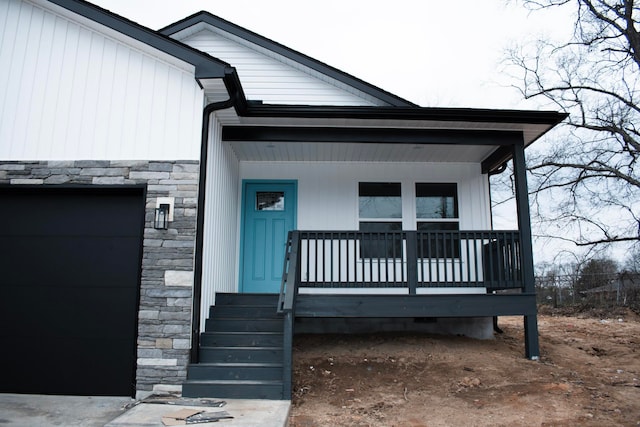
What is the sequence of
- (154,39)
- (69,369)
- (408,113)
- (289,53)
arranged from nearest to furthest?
(69,369) < (154,39) < (408,113) < (289,53)

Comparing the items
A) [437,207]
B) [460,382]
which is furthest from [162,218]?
[437,207]

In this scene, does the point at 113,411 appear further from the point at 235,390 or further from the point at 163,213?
the point at 163,213

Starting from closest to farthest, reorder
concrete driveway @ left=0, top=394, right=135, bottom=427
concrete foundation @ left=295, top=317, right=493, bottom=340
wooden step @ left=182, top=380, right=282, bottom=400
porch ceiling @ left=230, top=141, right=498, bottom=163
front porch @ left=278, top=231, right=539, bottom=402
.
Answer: concrete driveway @ left=0, top=394, right=135, bottom=427 < wooden step @ left=182, top=380, right=282, bottom=400 < front porch @ left=278, top=231, right=539, bottom=402 < porch ceiling @ left=230, top=141, right=498, bottom=163 < concrete foundation @ left=295, top=317, right=493, bottom=340

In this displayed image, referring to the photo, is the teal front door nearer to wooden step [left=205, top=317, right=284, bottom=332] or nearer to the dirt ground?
the dirt ground

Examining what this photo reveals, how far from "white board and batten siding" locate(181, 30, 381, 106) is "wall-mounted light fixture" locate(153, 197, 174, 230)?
3752 mm

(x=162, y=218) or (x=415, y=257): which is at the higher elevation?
(x=162, y=218)

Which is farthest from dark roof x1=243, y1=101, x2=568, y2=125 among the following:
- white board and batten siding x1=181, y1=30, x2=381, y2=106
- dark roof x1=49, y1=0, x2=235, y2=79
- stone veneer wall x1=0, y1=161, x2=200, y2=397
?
white board and batten siding x1=181, y1=30, x2=381, y2=106

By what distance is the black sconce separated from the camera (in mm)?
5293

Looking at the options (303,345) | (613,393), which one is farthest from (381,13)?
(613,393)

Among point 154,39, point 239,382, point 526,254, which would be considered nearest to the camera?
point 239,382

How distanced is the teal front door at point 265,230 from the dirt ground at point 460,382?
116 centimetres

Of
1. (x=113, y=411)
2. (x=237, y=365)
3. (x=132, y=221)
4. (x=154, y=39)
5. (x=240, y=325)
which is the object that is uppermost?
(x=154, y=39)

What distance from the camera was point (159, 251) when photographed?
5.30 m

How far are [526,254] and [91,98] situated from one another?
5975mm
